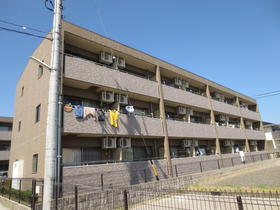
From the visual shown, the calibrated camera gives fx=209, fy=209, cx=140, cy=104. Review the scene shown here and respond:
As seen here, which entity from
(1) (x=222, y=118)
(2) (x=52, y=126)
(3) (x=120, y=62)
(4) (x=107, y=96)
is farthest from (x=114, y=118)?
(1) (x=222, y=118)

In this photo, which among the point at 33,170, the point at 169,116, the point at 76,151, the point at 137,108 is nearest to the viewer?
the point at 33,170

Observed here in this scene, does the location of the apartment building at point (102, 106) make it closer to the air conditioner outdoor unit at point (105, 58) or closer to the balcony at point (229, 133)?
the air conditioner outdoor unit at point (105, 58)

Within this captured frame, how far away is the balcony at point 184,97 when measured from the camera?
17.5 metres

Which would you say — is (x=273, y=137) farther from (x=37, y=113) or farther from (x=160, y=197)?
(x=37, y=113)

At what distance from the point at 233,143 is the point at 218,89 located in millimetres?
6941

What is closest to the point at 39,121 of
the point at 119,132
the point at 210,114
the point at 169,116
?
the point at 119,132

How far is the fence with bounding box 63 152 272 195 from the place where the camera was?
981 centimetres

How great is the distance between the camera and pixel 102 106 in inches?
557

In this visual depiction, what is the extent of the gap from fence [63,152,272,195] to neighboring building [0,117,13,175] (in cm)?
2407

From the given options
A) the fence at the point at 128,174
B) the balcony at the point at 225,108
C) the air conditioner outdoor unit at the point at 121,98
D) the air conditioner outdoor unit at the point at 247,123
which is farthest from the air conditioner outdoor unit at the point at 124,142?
the air conditioner outdoor unit at the point at 247,123

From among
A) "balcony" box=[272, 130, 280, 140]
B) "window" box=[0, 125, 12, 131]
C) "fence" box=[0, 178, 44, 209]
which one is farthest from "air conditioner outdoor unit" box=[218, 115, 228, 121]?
"window" box=[0, 125, 12, 131]

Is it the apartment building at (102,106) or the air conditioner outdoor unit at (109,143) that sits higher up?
the apartment building at (102,106)

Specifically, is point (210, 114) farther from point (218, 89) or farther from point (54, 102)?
point (54, 102)

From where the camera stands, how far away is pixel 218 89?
993 inches
